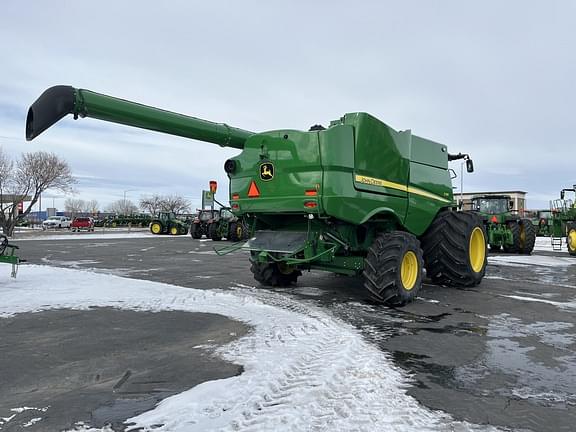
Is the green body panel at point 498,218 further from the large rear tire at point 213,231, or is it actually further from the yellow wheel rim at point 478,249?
the large rear tire at point 213,231

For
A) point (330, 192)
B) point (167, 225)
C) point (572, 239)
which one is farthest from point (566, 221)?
point (167, 225)

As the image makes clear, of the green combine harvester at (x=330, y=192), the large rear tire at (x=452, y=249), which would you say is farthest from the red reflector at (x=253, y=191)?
the large rear tire at (x=452, y=249)

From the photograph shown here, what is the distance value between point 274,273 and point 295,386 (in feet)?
16.7

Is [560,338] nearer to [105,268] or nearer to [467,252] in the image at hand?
[467,252]

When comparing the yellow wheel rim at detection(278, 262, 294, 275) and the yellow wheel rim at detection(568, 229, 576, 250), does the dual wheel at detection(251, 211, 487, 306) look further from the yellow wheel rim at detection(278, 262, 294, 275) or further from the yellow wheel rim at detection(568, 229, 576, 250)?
the yellow wheel rim at detection(568, 229, 576, 250)

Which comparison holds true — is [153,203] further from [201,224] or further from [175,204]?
[201,224]

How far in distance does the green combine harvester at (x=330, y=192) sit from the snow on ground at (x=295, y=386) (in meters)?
1.18

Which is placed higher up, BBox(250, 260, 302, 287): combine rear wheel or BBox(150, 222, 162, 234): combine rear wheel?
BBox(150, 222, 162, 234): combine rear wheel

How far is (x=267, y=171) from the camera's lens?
7043 mm

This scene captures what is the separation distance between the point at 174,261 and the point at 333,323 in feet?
29.9

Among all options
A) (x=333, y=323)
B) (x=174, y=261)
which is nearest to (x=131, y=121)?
(x=333, y=323)

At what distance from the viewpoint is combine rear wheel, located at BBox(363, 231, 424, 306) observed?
6551 millimetres

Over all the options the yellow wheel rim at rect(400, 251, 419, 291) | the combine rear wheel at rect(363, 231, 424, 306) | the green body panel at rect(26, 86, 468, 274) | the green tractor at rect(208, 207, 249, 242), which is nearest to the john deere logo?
the green body panel at rect(26, 86, 468, 274)

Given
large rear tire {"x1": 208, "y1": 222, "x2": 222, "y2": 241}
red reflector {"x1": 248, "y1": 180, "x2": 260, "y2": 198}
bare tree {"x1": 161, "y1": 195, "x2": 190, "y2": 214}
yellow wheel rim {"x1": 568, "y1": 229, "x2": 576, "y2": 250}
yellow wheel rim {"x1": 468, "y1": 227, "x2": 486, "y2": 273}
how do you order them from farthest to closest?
bare tree {"x1": 161, "y1": 195, "x2": 190, "y2": 214}, large rear tire {"x1": 208, "y1": 222, "x2": 222, "y2": 241}, yellow wheel rim {"x1": 568, "y1": 229, "x2": 576, "y2": 250}, yellow wheel rim {"x1": 468, "y1": 227, "x2": 486, "y2": 273}, red reflector {"x1": 248, "y1": 180, "x2": 260, "y2": 198}
